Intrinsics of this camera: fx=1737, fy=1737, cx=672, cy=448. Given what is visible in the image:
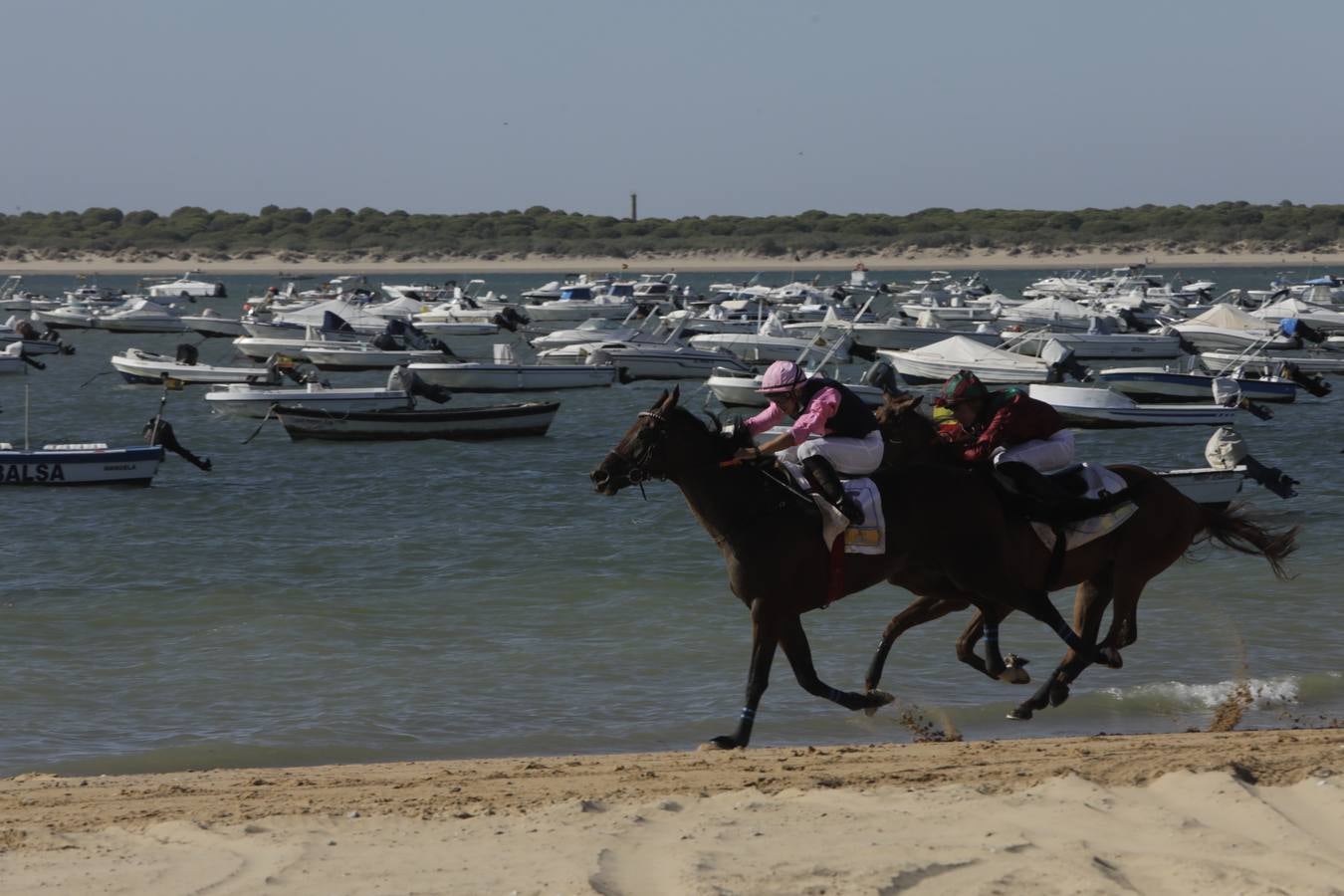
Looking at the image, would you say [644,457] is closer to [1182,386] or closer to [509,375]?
[1182,386]

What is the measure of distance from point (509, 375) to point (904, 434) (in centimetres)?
3510

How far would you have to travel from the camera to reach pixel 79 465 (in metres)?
27.9

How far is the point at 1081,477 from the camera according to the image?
40.2ft

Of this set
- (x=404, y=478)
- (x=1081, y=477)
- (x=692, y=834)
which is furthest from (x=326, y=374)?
(x=692, y=834)

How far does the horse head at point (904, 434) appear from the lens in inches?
476

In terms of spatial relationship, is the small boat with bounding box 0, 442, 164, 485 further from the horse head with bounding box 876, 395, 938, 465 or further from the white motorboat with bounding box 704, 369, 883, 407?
the horse head with bounding box 876, 395, 938, 465

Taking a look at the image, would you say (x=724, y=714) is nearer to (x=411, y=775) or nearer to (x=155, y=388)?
(x=411, y=775)

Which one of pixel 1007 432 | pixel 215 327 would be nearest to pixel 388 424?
pixel 1007 432

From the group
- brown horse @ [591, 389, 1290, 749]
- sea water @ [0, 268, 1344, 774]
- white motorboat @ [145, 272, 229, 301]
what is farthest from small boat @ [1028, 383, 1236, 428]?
white motorboat @ [145, 272, 229, 301]

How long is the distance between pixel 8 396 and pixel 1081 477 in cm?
4331

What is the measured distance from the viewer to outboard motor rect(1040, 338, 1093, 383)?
135 ft

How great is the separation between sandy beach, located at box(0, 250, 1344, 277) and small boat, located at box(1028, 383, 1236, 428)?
366 ft

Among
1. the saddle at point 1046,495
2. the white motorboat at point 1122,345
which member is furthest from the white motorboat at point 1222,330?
the saddle at point 1046,495

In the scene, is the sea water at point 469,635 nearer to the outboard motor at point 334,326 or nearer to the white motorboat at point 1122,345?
the white motorboat at point 1122,345
